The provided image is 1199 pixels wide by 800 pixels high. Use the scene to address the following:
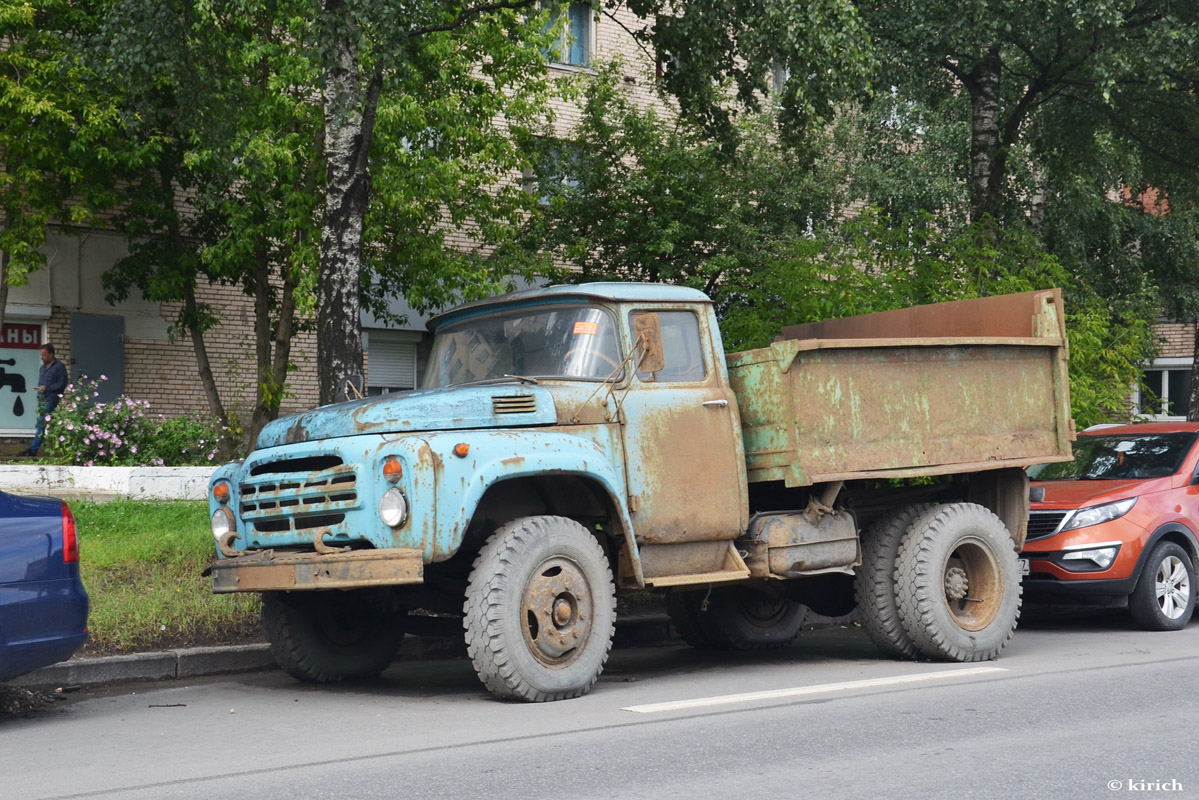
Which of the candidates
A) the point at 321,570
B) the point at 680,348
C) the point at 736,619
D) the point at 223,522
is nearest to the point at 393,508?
the point at 321,570

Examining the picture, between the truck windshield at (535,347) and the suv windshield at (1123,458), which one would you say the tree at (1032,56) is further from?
the truck windshield at (535,347)

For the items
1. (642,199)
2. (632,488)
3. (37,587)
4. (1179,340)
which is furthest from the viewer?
(1179,340)

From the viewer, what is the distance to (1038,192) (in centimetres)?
2502

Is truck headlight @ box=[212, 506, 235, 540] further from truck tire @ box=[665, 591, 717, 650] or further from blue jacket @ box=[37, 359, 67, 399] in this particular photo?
blue jacket @ box=[37, 359, 67, 399]

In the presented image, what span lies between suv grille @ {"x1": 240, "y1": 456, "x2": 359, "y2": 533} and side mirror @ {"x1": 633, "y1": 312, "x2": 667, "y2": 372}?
1937mm

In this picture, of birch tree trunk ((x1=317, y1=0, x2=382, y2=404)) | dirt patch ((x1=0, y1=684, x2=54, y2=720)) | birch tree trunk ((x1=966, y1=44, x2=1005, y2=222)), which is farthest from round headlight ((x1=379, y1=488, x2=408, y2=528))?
birch tree trunk ((x1=966, y1=44, x2=1005, y2=222))

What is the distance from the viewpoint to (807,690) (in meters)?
7.75

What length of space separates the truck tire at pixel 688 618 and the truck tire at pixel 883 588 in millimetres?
1387

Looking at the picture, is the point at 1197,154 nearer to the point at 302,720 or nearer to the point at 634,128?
the point at 634,128

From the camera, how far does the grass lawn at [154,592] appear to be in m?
9.09

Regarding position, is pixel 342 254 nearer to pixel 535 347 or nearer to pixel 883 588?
pixel 535 347

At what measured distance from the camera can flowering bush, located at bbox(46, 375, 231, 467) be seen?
1747 centimetres

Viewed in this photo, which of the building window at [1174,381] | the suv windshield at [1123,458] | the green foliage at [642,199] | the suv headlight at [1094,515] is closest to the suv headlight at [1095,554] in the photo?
the suv headlight at [1094,515]

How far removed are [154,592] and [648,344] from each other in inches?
174
